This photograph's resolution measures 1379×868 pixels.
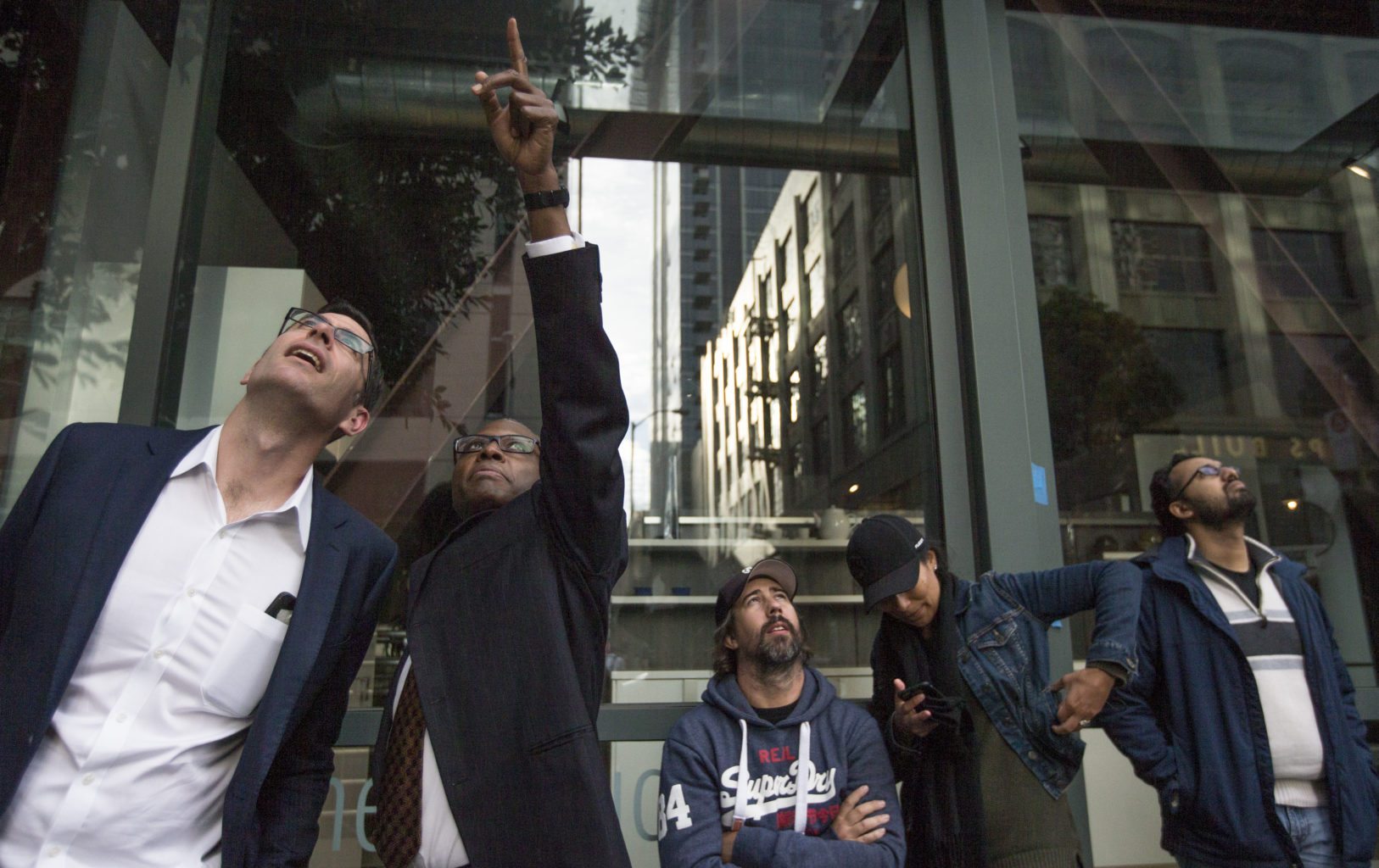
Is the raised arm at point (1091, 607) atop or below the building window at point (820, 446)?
below

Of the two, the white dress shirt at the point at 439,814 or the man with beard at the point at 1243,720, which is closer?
the white dress shirt at the point at 439,814

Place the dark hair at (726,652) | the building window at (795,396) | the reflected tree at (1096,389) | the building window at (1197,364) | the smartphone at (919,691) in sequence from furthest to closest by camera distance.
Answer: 1. the building window at (1197,364)
2. the building window at (795,396)
3. the reflected tree at (1096,389)
4. the dark hair at (726,652)
5. the smartphone at (919,691)

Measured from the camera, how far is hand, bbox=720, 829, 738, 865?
6.98 ft

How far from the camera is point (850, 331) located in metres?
5.62

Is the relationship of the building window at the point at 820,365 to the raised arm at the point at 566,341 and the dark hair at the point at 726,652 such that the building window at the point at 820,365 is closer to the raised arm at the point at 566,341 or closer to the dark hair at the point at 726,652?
the dark hair at the point at 726,652

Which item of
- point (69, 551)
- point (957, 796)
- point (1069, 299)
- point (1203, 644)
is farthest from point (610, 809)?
point (1069, 299)

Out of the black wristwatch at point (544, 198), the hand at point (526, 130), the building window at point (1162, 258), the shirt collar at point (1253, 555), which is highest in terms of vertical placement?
the building window at point (1162, 258)

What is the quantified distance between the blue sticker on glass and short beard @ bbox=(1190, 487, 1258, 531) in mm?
467

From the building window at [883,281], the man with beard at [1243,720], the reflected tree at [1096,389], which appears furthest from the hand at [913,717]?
the building window at [883,281]

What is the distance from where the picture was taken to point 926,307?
10.6 ft

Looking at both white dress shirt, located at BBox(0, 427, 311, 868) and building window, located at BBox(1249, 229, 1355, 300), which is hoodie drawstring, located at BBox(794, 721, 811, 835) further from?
building window, located at BBox(1249, 229, 1355, 300)

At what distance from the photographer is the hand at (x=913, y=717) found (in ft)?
7.03

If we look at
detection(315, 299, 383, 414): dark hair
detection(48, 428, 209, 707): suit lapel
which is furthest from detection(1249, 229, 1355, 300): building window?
detection(48, 428, 209, 707): suit lapel

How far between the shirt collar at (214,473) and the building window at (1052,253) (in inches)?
127
